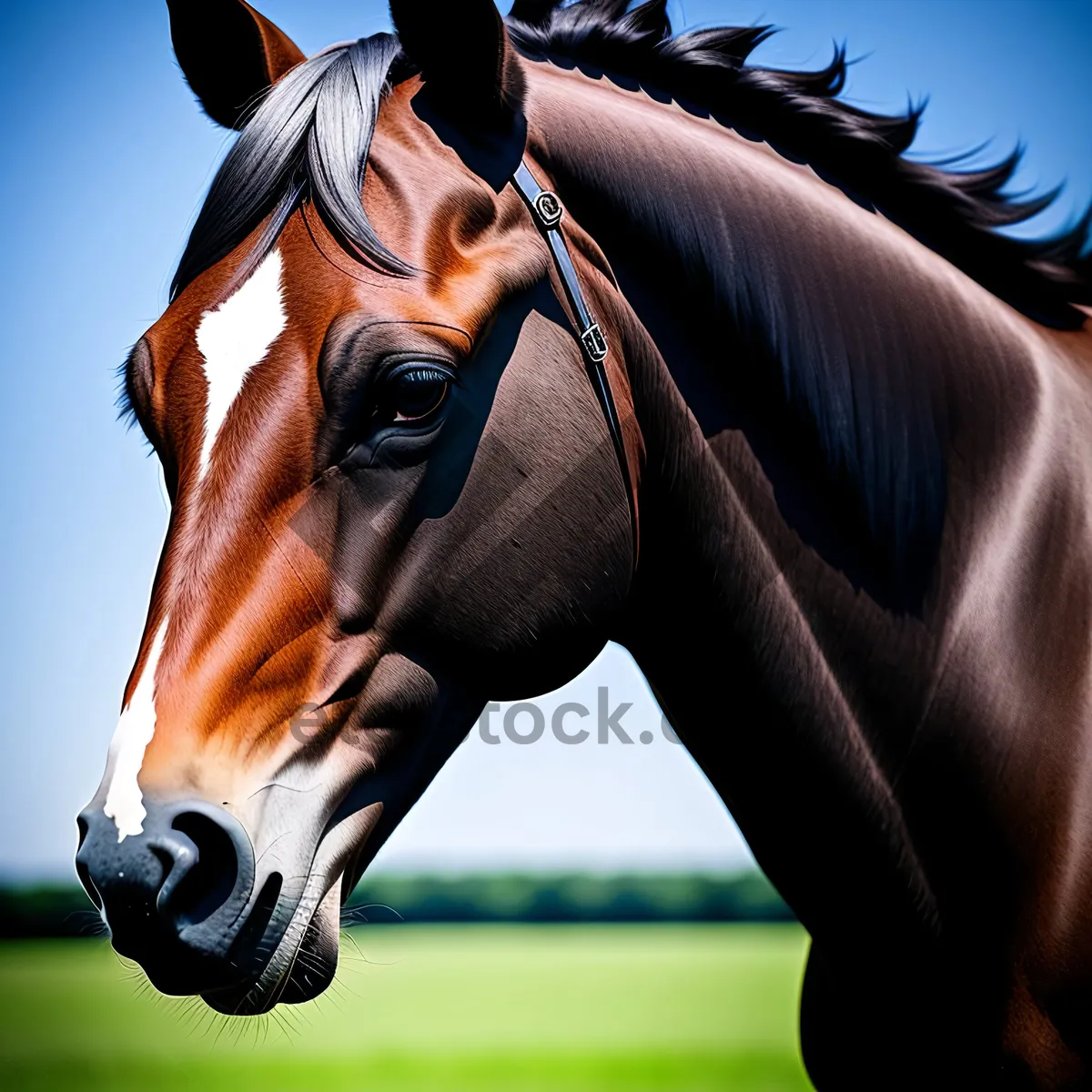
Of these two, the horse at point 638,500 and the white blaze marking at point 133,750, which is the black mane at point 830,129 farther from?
the white blaze marking at point 133,750

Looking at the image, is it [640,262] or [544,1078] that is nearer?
[640,262]

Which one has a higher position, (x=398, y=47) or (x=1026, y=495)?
(x=398, y=47)

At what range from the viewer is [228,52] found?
97.5 inches

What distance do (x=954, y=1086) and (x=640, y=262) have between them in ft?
6.05

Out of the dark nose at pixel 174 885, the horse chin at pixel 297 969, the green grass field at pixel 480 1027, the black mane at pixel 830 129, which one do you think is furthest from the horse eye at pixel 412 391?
the green grass field at pixel 480 1027

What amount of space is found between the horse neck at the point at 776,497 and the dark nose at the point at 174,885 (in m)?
1.04

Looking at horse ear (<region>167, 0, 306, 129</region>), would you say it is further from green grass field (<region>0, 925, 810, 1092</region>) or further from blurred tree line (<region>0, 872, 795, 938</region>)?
blurred tree line (<region>0, 872, 795, 938</region>)

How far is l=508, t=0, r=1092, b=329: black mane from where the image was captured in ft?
7.97

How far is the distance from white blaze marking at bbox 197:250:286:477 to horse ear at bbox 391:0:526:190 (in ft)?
1.68

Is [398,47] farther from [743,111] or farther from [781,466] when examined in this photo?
[781,466]

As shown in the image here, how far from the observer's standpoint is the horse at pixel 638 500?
1745 millimetres

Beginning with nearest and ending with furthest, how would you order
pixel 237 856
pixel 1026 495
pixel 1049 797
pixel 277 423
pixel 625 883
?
pixel 237 856
pixel 277 423
pixel 1049 797
pixel 1026 495
pixel 625 883

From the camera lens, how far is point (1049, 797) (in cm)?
203

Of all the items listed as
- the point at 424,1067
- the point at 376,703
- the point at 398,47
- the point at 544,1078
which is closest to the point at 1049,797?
the point at 376,703
